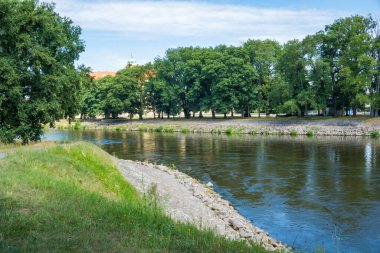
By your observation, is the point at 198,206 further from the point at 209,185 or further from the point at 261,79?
the point at 261,79

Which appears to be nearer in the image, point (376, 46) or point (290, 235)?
point (290, 235)

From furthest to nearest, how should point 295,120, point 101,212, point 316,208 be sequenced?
point 295,120
point 316,208
point 101,212

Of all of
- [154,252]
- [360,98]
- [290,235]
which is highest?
[360,98]

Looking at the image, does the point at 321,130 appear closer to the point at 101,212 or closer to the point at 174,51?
the point at 174,51

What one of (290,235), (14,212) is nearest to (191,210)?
(290,235)

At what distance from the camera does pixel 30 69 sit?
33.0 meters

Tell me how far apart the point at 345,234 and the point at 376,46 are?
208ft

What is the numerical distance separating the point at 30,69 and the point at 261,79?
2652 inches

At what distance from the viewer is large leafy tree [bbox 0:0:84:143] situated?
3111 cm

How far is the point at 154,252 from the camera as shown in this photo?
28.5ft

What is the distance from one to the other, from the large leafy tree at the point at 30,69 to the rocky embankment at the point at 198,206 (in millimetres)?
9868

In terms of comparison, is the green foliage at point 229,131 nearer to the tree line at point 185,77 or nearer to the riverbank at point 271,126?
the riverbank at point 271,126

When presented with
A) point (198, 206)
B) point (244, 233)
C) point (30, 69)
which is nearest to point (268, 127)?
point (30, 69)

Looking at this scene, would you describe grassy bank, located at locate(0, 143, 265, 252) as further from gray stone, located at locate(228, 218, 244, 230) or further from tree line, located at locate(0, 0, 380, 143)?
tree line, located at locate(0, 0, 380, 143)
